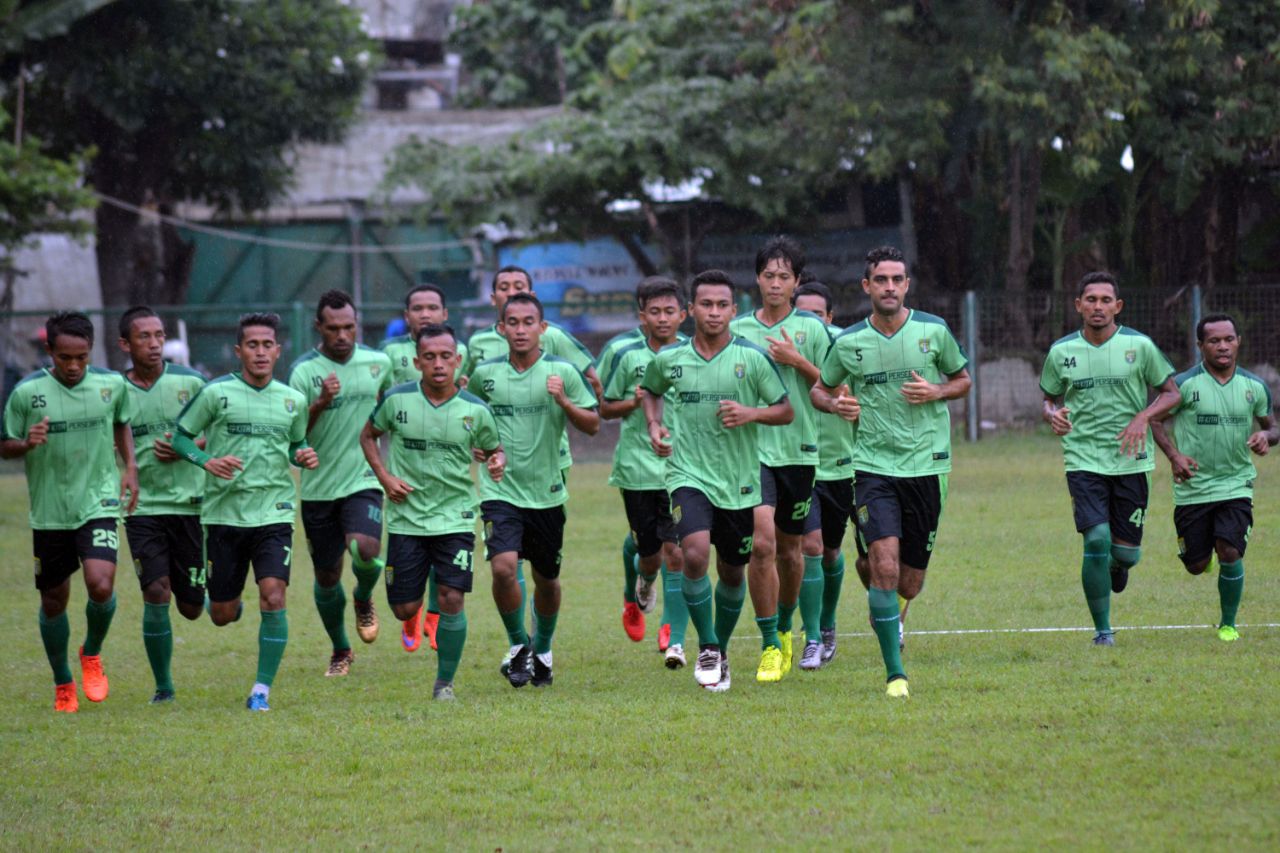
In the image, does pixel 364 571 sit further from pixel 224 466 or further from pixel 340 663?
pixel 224 466

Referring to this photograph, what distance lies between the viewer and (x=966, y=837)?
5.77 metres

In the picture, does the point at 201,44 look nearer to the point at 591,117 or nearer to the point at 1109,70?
the point at 591,117

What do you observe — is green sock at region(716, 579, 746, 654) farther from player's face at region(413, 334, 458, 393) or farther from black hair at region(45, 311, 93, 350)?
black hair at region(45, 311, 93, 350)

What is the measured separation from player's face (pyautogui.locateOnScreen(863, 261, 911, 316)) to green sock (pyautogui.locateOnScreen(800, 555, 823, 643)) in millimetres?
1859

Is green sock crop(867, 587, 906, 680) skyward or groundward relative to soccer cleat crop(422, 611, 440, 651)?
skyward

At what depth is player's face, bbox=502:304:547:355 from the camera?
952 cm

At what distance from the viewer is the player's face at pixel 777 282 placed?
9.77m

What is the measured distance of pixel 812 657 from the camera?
970 centimetres

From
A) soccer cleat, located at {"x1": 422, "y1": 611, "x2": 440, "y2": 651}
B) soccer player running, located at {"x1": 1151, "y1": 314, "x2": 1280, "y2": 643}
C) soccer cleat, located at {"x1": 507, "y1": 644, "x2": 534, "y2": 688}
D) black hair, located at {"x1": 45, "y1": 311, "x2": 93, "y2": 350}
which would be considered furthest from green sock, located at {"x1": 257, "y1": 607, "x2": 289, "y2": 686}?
soccer player running, located at {"x1": 1151, "y1": 314, "x2": 1280, "y2": 643}

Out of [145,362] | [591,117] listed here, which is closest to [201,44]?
[591,117]

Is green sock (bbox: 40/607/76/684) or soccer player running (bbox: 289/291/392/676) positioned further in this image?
soccer player running (bbox: 289/291/392/676)

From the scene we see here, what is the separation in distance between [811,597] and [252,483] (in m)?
A: 3.29

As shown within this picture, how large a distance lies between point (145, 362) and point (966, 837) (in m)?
6.11

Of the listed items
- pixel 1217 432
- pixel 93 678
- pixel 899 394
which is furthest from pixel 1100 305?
pixel 93 678
